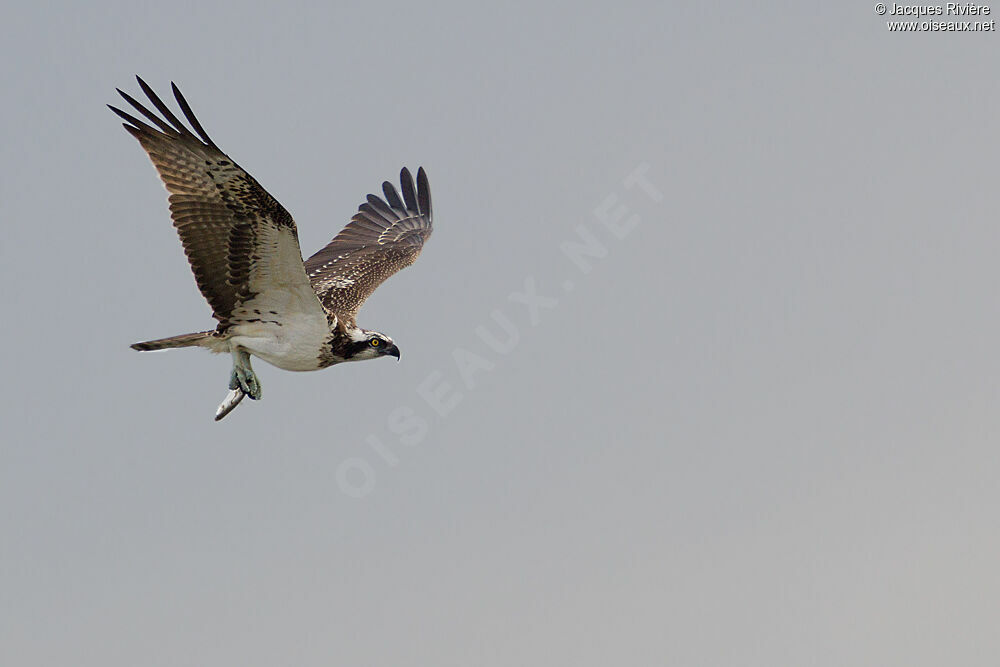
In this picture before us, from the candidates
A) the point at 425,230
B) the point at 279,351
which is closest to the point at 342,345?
the point at 279,351

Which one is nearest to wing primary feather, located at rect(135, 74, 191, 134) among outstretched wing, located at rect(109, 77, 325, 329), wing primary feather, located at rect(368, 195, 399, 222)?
outstretched wing, located at rect(109, 77, 325, 329)

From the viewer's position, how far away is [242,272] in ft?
50.3

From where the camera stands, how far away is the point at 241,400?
1714 centimetres

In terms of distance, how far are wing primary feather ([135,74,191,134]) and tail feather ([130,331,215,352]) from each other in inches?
115

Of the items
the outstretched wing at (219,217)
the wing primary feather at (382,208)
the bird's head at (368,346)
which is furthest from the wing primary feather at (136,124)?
the wing primary feather at (382,208)

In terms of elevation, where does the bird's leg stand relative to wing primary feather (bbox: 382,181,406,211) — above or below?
below

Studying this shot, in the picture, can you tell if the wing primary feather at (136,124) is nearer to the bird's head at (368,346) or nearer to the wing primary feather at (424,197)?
the bird's head at (368,346)

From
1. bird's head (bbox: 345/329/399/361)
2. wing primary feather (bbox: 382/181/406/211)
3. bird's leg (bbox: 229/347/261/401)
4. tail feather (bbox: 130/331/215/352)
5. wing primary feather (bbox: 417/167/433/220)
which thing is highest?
wing primary feather (bbox: 382/181/406/211)

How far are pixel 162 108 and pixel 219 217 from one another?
136cm

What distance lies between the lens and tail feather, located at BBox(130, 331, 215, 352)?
1576 centimetres

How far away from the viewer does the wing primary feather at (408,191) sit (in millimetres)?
23234

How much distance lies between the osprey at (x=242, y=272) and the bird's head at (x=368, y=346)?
1 cm

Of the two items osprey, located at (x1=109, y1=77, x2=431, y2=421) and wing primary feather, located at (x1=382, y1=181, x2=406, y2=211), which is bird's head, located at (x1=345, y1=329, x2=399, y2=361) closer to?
osprey, located at (x1=109, y1=77, x2=431, y2=421)

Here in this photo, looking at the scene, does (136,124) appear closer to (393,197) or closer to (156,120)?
(156,120)
